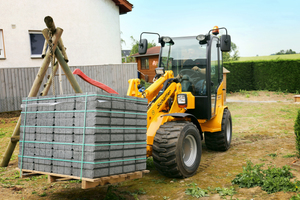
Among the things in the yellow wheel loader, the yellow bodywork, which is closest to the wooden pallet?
the yellow wheel loader

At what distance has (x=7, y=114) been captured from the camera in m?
13.1

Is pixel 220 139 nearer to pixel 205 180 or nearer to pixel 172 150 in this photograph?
pixel 205 180

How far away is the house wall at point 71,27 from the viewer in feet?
45.7

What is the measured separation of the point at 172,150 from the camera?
4801 mm

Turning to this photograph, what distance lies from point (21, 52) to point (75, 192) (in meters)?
11.7

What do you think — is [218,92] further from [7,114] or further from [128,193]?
[7,114]

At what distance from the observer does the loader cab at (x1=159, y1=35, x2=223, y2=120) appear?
21.7ft

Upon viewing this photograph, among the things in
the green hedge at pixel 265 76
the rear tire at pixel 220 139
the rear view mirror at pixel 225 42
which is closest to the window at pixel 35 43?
the rear tire at pixel 220 139

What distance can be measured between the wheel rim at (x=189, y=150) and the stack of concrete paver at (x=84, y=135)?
5.27 feet

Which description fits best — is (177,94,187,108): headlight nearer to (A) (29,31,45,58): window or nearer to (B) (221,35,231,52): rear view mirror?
(B) (221,35,231,52): rear view mirror

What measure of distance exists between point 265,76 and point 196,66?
680 inches

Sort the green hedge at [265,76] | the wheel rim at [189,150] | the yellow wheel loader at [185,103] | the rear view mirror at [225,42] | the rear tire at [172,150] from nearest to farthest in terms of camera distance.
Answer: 1. the rear tire at [172,150]
2. the yellow wheel loader at [185,103]
3. the wheel rim at [189,150]
4. the rear view mirror at [225,42]
5. the green hedge at [265,76]

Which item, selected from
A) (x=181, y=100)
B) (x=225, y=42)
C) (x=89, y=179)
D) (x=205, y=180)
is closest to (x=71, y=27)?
(x=225, y=42)

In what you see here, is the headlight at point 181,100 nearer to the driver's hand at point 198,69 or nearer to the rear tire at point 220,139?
the driver's hand at point 198,69
